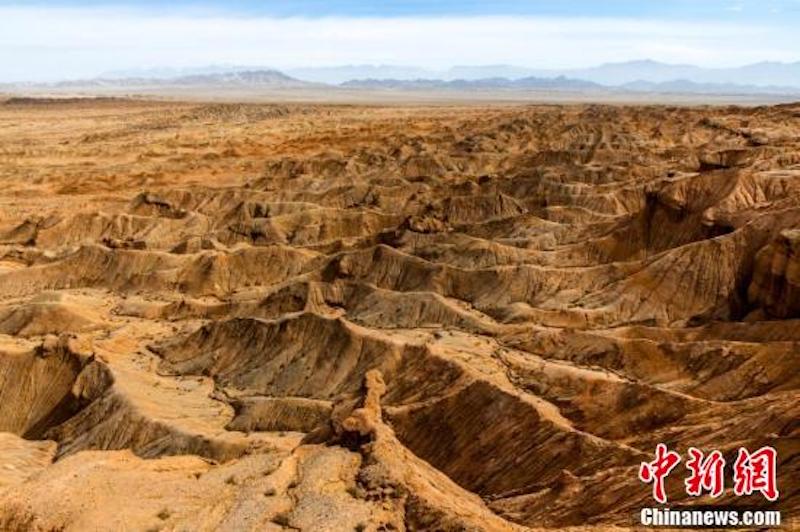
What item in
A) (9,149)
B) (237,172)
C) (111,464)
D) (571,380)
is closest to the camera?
(111,464)

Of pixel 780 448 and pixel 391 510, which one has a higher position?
pixel 780 448

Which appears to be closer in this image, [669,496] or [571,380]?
[669,496]

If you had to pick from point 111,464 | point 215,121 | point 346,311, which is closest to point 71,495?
point 111,464

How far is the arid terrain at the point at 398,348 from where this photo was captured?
65.2 ft

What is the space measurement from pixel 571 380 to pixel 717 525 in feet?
44.2

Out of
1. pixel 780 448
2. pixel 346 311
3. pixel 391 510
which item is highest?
pixel 780 448

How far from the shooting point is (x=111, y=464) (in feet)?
72.4

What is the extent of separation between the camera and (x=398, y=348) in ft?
111

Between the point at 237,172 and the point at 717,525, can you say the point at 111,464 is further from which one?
the point at 237,172

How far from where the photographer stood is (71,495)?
19.9 metres

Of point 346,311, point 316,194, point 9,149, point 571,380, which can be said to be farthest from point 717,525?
point 9,149

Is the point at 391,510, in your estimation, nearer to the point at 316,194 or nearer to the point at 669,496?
the point at 669,496

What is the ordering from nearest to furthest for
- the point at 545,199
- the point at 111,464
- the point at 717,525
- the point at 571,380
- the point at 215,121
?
the point at 717,525 → the point at 111,464 → the point at 571,380 → the point at 545,199 → the point at 215,121

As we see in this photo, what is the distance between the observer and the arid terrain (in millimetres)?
19875
